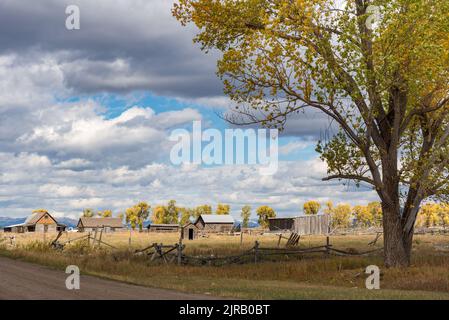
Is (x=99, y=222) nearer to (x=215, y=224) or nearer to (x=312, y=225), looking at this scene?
(x=215, y=224)

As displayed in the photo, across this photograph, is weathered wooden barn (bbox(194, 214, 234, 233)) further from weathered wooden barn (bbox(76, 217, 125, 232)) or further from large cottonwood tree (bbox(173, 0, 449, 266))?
large cottonwood tree (bbox(173, 0, 449, 266))

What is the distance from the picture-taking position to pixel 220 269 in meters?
28.4

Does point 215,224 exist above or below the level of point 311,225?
below

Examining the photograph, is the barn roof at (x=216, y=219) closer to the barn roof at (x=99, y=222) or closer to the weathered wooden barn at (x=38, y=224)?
the barn roof at (x=99, y=222)

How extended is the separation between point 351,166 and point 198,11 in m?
10.8

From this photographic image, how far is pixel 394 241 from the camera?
26578 mm

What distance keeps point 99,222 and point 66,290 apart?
12205 cm

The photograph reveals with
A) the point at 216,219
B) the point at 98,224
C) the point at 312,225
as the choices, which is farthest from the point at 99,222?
the point at 312,225

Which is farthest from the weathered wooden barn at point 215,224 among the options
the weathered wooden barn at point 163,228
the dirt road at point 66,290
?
the dirt road at point 66,290

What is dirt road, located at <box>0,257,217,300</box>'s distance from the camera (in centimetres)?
1484

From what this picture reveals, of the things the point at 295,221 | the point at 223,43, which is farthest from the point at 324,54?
the point at 295,221

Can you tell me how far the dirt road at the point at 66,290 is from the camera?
14.8m

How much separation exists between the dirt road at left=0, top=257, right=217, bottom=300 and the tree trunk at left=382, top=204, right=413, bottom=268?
1390 cm
